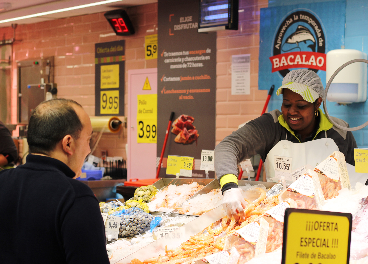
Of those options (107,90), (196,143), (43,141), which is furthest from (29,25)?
(43,141)

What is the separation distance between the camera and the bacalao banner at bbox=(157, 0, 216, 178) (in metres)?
4.89

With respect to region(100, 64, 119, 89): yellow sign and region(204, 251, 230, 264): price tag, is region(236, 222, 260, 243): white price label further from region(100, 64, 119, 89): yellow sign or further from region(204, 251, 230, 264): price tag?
region(100, 64, 119, 89): yellow sign

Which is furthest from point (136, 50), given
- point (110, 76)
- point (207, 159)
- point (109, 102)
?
point (207, 159)

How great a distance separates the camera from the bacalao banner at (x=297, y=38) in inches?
154

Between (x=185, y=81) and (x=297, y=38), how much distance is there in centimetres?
156

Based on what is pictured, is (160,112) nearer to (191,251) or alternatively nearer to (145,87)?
(145,87)

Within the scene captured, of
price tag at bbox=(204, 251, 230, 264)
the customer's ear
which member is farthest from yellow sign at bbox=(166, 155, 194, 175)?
the customer's ear

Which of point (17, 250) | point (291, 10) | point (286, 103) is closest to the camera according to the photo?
point (17, 250)

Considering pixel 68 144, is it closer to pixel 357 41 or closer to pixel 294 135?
pixel 294 135

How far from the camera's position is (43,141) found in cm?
128

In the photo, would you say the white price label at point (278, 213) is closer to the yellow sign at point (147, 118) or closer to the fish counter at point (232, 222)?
the fish counter at point (232, 222)

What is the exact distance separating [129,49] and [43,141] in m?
4.76

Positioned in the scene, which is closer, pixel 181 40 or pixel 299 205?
pixel 299 205

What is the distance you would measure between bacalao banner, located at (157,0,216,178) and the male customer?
11.9 ft
